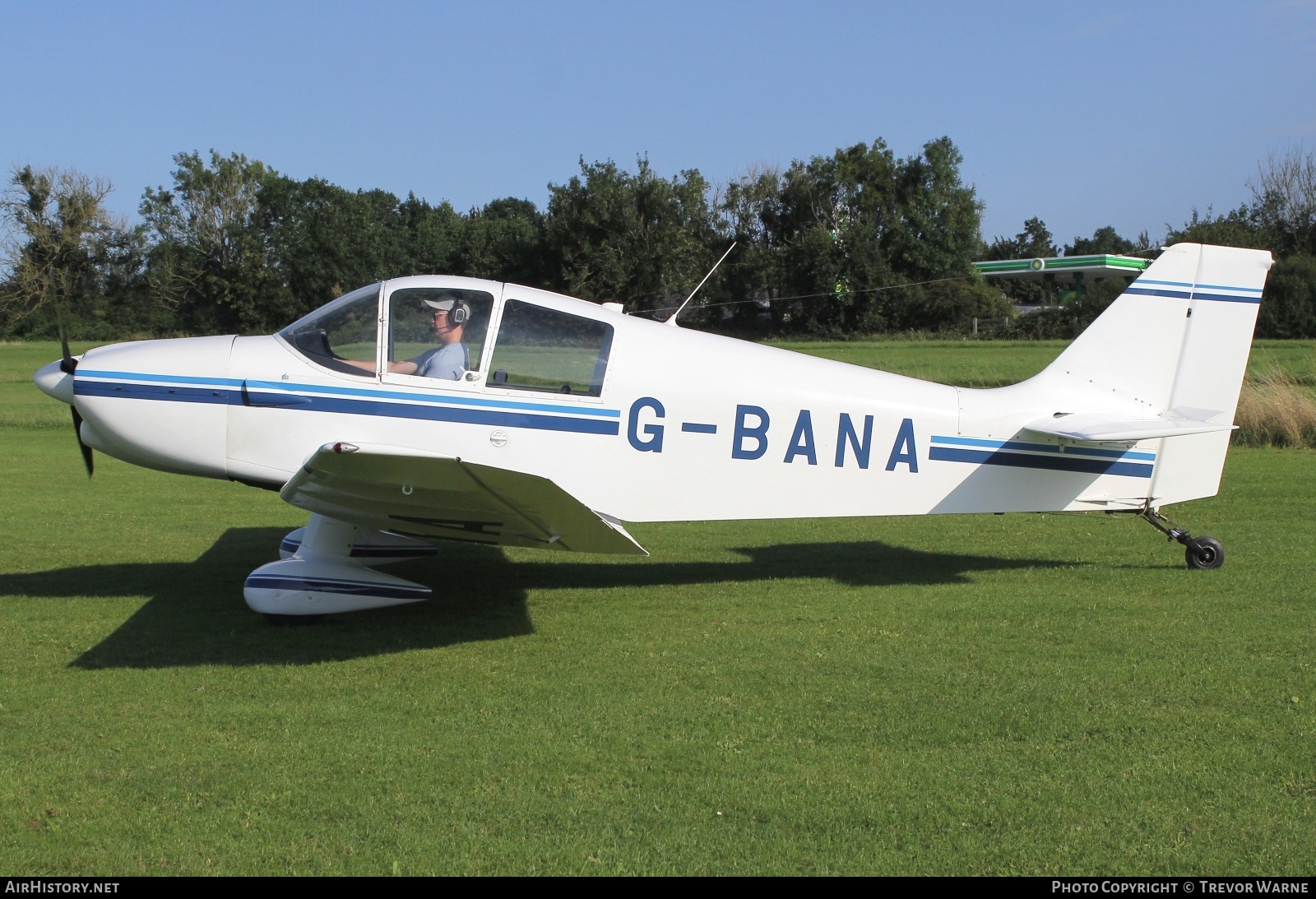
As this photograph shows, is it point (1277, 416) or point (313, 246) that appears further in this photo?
point (313, 246)

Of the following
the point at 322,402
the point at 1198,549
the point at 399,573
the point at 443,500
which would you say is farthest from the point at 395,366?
the point at 1198,549

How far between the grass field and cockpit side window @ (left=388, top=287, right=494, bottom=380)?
1.67 meters

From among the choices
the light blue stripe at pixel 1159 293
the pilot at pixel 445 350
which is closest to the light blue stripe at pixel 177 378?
the pilot at pixel 445 350

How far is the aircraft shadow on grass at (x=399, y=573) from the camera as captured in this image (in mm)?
5844

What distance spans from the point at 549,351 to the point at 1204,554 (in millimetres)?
5122

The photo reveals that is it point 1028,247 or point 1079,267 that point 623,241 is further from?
point 1028,247

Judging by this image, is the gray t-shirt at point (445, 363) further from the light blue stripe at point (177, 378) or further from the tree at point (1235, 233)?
the tree at point (1235, 233)

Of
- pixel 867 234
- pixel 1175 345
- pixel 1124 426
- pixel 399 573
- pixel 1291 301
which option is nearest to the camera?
pixel 1124 426

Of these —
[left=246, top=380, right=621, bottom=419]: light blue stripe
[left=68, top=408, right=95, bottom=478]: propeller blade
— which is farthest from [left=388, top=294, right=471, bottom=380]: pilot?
[left=68, top=408, right=95, bottom=478]: propeller blade

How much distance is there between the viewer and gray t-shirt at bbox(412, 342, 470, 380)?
6.17 m

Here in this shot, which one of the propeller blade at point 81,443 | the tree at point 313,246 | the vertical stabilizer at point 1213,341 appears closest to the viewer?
the propeller blade at point 81,443

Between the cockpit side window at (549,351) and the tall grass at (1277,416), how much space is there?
12.7m

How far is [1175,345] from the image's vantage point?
23.5 feet

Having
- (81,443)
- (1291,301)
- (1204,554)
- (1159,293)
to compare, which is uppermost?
(1291,301)
